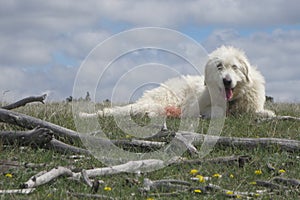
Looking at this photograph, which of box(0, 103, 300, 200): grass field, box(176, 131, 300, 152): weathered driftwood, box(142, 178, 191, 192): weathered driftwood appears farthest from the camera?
box(176, 131, 300, 152): weathered driftwood

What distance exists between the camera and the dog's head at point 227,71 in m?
11.3

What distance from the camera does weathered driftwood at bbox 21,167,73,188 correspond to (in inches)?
216

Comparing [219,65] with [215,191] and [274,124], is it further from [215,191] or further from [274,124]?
[215,191]

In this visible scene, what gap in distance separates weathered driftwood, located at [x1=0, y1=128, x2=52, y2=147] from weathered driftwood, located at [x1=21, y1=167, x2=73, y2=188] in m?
1.66

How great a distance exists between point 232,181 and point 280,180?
19.6 inches

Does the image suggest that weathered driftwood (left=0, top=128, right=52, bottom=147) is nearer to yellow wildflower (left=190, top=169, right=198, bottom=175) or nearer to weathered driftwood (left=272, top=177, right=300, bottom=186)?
yellow wildflower (left=190, top=169, right=198, bottom=175)

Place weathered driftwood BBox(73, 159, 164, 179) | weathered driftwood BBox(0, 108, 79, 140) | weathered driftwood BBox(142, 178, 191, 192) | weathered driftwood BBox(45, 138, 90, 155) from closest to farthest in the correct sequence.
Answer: weathered driftwood BBox(142, 178, 191, 192) → weathered driftwood BBox(73, 159, 164, 179) → weathered driftwood BBox(45, 138, 90, 155) → weathered driftwood BBox(0, 108, 79, 140)

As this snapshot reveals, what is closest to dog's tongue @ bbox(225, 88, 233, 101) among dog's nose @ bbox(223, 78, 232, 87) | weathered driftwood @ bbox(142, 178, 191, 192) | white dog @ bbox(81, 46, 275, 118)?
white dog @ bbox(81, 46, 275, 118)

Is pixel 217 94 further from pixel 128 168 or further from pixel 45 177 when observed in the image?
pixel 45 177

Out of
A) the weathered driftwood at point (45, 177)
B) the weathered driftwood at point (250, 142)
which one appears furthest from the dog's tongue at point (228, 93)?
the weathered driftwood at point (45, 177)

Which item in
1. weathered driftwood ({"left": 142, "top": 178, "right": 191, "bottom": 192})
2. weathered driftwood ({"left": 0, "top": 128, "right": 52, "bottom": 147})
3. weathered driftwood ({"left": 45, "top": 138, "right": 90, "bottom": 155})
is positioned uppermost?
weathered driftwood ({"left": 0, "top": 128, "right": 52, "bottom": 147})

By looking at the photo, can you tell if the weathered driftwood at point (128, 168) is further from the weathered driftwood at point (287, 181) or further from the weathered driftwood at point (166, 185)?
the weathered driftwood at point (287, 181)

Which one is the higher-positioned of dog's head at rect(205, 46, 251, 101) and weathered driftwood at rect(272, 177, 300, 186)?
dog's head at rect(205, 46, 251, 101)

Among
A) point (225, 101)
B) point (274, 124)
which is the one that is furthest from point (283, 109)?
point (274, 124)
